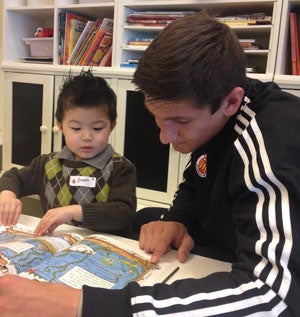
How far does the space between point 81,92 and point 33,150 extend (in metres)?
1.04

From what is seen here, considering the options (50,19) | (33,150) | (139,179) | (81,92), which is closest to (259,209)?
(81,92)

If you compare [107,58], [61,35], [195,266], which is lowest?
[195,266]

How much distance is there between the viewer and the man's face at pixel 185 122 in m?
0.65

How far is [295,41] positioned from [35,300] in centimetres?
137

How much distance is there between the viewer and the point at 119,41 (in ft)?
5.80

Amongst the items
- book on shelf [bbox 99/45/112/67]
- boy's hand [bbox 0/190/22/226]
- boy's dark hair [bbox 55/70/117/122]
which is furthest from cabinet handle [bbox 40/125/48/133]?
boy's hand [bbox 0/190/22/226]

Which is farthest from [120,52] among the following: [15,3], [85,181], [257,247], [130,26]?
[257,247]

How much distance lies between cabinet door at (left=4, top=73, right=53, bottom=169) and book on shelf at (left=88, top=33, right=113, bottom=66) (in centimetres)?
24

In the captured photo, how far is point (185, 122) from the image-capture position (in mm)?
684

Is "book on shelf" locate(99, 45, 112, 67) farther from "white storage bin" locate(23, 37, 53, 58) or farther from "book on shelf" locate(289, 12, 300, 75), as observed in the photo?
"book on shelf" locate(289, 12, 300, 75)

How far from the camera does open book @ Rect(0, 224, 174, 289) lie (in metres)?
0.62

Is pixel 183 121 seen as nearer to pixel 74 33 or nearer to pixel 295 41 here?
pixel 295 41

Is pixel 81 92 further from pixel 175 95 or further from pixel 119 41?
pixel 119 41

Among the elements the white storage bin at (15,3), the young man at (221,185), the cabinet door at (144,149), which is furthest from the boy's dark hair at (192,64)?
the white storage bin at (15,3)
